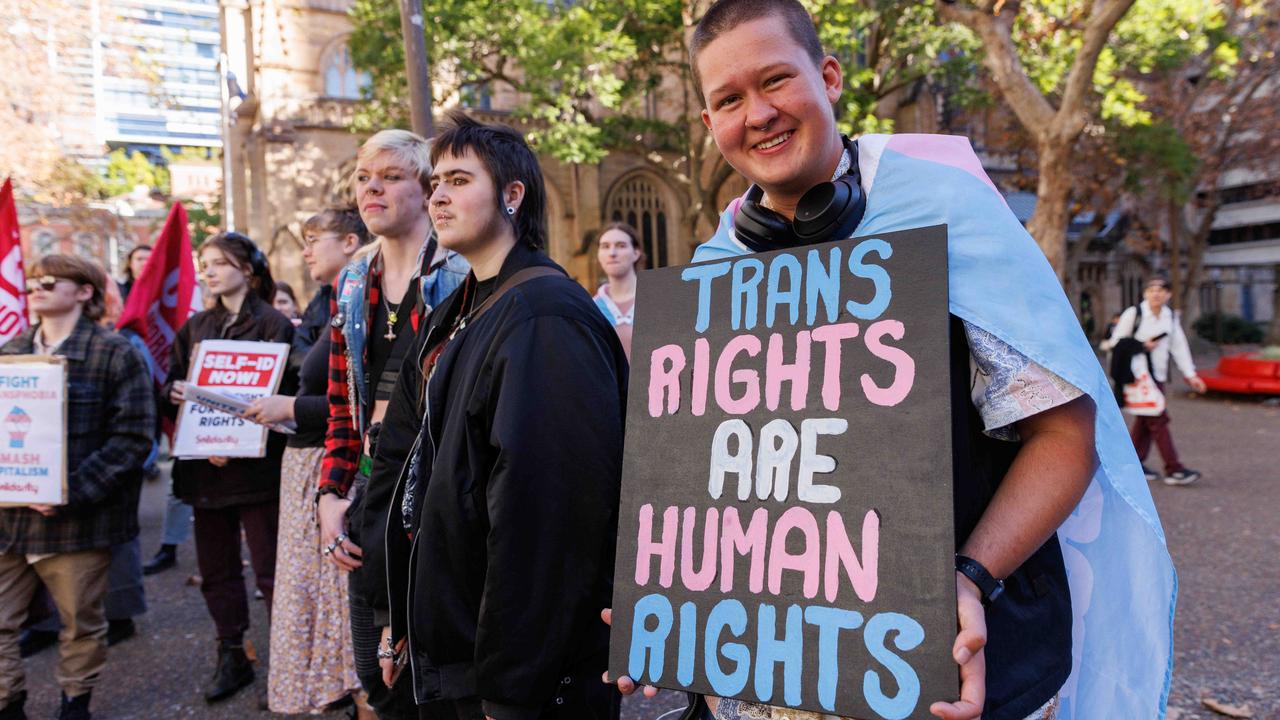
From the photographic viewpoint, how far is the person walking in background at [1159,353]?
847cm

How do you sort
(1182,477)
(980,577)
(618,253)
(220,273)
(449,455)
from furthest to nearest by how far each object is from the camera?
1. (1182,477)
2. (618,253)
3. (220,273)
4. (449,455)
5. (980,577)

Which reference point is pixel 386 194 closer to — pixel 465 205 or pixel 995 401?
pixel 465 205

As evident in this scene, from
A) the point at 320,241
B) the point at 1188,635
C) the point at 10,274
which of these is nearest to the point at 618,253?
the point at 320,241

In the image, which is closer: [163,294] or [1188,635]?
[1188,635]

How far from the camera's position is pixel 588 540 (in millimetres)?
2006

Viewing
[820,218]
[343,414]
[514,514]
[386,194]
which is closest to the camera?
[820,218]

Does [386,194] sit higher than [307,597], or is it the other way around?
[386,194]

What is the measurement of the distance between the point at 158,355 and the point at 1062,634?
249 inches

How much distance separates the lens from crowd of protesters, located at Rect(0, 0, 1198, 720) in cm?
138

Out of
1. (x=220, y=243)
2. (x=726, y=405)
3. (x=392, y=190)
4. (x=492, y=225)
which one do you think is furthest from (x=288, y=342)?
(x=726, y=405)

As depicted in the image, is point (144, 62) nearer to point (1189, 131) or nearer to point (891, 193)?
point (891, 193)

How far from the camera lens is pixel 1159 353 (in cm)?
880

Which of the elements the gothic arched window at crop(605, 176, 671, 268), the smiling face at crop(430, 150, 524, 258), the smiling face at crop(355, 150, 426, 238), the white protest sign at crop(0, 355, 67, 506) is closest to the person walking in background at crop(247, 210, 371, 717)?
the smiling face at crop(355, 150, 426, 238)

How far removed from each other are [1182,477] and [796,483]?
8829 mm
